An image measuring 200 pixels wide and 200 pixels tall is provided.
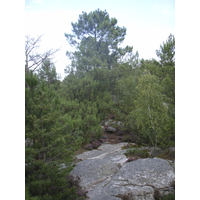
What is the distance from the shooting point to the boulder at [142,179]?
2561 mm

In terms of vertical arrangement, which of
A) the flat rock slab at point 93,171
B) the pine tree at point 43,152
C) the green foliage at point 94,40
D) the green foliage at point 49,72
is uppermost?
the green foliage at point 94,40

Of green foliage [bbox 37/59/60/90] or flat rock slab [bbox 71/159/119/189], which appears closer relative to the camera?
flat rock slab [bbox 71/159/119/189]

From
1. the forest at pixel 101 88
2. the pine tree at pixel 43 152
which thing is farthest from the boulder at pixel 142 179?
the pine tree at pixel 43 152

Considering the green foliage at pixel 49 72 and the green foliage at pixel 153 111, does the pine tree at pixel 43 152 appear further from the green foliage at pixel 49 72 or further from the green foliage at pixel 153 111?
the green foliage at pixel 49 72

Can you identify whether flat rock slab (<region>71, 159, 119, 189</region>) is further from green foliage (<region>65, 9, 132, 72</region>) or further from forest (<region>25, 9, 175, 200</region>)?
green foliage (<region>65, 9, 132, 72</region>)

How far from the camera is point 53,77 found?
27.0 ft

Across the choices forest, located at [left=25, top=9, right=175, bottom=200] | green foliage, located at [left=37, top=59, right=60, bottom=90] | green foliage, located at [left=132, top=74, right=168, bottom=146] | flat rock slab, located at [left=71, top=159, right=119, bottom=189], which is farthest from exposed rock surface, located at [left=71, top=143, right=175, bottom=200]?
green foliage, located at [left=37, top=59, right=60, bottom=90]

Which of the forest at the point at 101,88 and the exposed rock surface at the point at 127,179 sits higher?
the forest at the point at 101,88

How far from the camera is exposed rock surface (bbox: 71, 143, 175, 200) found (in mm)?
2545

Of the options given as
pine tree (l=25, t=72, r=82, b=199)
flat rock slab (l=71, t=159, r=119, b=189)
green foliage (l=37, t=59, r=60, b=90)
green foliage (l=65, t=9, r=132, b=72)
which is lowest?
flat rock slab (l=71, t=159, r=119, b=189)

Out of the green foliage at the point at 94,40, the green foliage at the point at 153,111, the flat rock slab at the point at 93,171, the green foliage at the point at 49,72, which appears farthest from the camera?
the green foliage at the point at 94,40

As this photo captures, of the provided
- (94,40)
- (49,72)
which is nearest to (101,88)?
(94,40)
